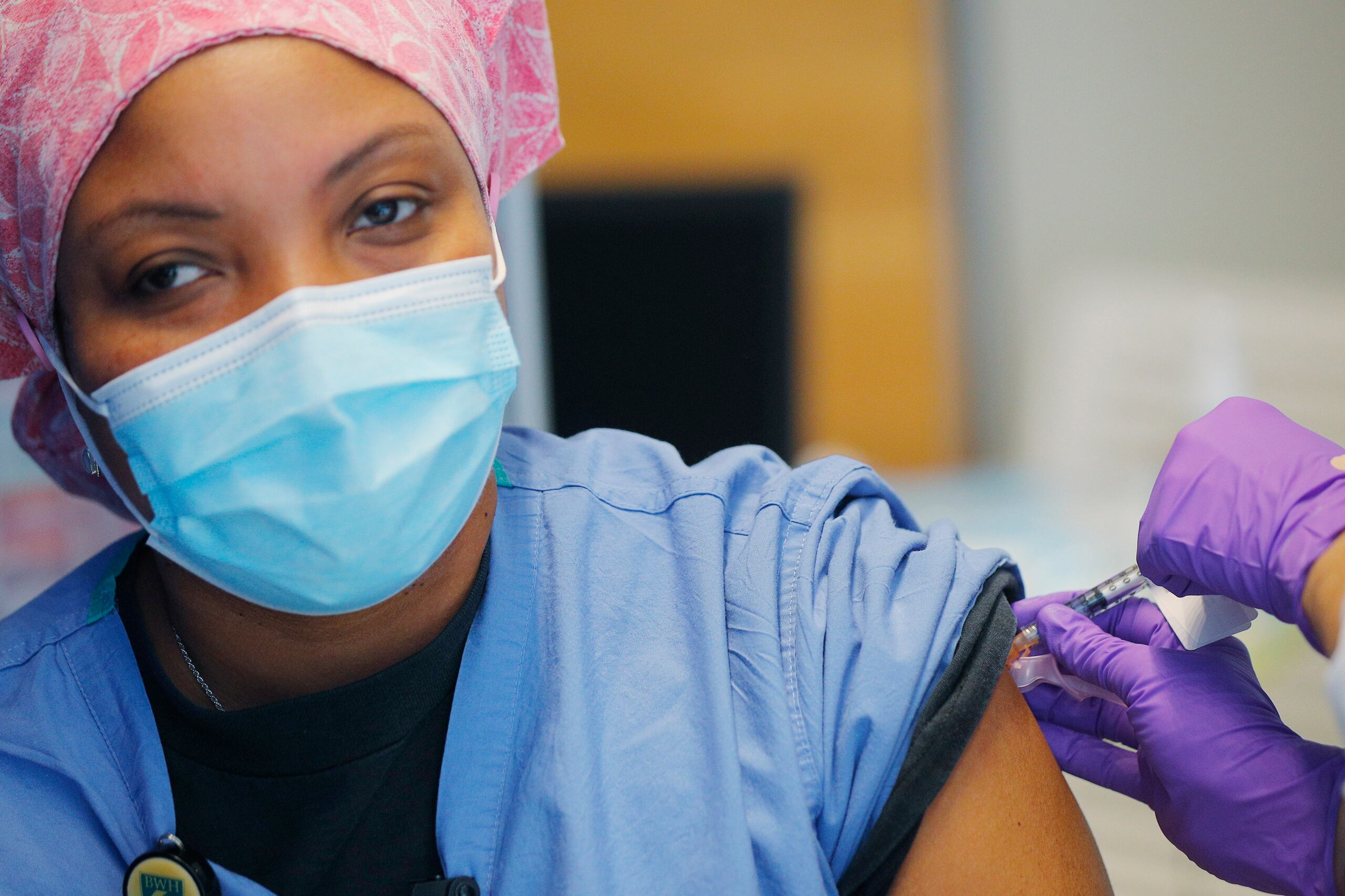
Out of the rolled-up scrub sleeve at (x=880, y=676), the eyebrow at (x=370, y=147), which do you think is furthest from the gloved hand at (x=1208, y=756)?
the eyebrow at (x=370, y=147)

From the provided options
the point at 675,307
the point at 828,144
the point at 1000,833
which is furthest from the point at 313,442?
the point at 828,144

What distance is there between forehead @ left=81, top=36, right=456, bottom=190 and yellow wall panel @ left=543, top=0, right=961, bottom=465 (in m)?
2.35

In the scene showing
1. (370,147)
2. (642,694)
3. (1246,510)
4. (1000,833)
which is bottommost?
(1000,833)

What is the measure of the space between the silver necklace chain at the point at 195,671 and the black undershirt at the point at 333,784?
5 cm

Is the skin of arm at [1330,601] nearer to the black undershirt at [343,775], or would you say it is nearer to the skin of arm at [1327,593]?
the skin of arm at [1327,593]

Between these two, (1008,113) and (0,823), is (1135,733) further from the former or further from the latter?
(1008,113)

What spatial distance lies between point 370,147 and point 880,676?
1.97 ft

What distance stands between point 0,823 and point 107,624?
0.21 metres

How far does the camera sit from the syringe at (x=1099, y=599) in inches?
40.4

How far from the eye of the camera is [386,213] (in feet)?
3.00

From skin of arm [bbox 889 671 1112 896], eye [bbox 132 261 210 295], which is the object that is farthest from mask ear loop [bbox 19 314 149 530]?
skin of arm [bbox 889 671 1112 896]

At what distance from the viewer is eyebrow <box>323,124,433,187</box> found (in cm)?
86

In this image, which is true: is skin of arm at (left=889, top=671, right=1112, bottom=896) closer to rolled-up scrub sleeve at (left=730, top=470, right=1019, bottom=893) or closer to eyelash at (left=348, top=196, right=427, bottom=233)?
rolled-up scrub sleeve at (left=730, top=470, right=1019, bottom=893)

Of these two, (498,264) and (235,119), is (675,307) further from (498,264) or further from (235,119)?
(235,119)
